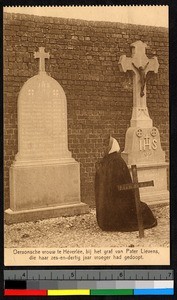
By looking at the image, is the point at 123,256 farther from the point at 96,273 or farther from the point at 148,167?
the point at 148,167

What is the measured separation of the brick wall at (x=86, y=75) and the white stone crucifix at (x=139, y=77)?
5cm

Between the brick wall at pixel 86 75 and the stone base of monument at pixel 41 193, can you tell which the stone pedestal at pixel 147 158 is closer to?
the brick wall at pixel 86 75

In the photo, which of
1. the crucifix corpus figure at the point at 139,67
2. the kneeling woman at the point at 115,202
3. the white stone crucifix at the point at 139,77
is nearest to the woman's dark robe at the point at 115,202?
the kneeling woman at the point at 115,202

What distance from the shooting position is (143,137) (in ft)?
14.1

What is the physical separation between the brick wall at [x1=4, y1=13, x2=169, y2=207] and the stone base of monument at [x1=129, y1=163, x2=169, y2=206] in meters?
0.21

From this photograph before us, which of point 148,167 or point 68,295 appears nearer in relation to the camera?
point 68,295

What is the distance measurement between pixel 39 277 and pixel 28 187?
0.76 m

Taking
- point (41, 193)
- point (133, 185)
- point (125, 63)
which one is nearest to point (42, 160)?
point (41, 193)

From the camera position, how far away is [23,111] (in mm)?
4035

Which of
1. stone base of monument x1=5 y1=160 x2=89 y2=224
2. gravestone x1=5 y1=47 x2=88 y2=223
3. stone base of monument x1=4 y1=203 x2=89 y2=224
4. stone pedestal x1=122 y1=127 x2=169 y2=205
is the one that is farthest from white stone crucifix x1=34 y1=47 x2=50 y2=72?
stone base of monument x1=4 y1=203 x2=89 y2=224

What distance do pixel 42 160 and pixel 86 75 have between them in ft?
2.79

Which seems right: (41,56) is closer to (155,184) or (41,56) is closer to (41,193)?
(41,193)

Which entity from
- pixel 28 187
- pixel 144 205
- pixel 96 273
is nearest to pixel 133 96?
pixel 144 205

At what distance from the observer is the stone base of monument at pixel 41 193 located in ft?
13.1
